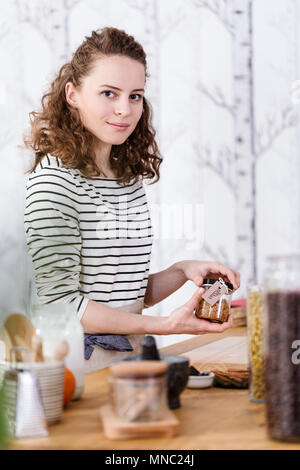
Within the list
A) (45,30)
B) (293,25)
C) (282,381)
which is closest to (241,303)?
(282,381)

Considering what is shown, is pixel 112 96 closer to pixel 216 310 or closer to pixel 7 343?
pixel 216 310

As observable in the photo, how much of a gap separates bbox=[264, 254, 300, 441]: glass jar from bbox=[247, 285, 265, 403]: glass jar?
0.69ft

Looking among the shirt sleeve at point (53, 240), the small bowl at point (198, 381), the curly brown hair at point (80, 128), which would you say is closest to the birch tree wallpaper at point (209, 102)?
the curly brown hair at point (80, 128)

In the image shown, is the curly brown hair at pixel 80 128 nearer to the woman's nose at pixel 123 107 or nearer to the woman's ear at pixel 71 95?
the woman's ear at pixel 71 95

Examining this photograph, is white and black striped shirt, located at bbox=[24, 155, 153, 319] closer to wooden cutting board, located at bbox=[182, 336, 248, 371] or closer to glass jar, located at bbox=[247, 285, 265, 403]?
wooden cutting board, located at bbox=[182, 336, 248, 371]

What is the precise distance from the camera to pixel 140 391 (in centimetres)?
83

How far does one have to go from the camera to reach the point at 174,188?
11.2ft

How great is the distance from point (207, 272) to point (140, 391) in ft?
3.36

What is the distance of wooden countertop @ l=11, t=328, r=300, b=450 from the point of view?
2.69 ft

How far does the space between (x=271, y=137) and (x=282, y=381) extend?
105 inches

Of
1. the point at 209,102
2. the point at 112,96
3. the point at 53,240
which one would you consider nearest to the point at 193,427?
the point at 53,240

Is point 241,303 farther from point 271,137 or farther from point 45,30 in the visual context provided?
point 45,30
